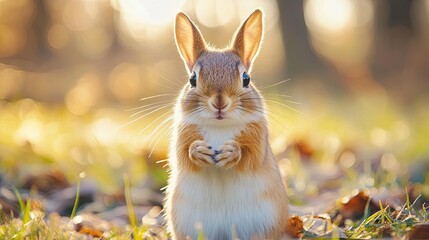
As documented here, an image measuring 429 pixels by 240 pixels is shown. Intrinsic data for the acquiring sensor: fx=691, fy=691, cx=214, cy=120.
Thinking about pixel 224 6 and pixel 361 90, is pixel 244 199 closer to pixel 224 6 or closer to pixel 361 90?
pixel 361 90

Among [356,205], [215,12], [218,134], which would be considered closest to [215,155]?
[218,134]

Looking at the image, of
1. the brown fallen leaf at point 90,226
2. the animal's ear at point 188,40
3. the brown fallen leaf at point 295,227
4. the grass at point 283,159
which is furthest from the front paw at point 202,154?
the animal's ear at point 188,40

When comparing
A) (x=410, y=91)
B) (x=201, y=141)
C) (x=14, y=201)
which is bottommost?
(x=410, y=91)

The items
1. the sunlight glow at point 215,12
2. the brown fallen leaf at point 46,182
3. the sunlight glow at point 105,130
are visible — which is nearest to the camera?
the brown fallen leaf at point 46,182

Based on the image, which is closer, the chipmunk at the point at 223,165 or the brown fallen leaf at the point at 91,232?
the chipmunk at the point at 223,165

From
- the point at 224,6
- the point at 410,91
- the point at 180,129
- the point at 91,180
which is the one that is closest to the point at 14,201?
the point at 91,180

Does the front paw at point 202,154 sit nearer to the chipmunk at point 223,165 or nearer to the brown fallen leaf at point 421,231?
the chipmunk at point 223,165
